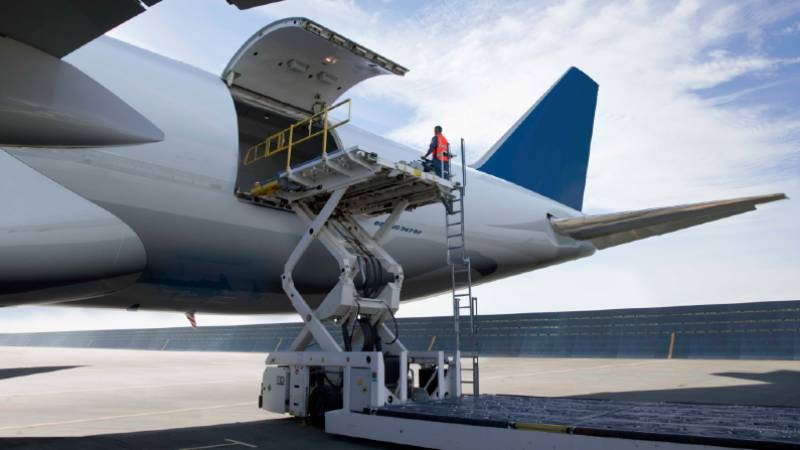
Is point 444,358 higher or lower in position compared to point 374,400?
higher

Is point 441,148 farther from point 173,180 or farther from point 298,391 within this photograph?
point 298,391

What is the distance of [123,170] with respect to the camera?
7258 millimetres

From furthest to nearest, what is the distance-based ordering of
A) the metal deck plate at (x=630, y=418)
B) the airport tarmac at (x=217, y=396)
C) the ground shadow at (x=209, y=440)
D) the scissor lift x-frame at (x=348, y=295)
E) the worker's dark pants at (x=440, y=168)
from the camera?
the worker's dark pants at (x=440, y=168) → the scissor lift x-frame at (x=348, y=295) → the airport tarmac at (x=217, y=396) → the ground shadow at (x=209, y=440) → the metal deck plate at (x=630, y=418)

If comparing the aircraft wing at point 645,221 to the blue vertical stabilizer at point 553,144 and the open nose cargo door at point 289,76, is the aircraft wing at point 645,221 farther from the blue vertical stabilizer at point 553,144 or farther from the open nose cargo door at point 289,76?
the open nose cargo door at point 289,76

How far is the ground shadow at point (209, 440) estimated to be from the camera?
23.0 ft

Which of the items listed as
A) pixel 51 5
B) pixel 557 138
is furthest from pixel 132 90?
pixel 557 138

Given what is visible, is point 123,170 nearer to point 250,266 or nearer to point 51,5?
point 250,266

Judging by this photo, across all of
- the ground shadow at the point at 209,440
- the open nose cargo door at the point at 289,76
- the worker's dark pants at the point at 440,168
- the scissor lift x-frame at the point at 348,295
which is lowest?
the ground shadow at the point at 209,440

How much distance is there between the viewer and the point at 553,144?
639 inches

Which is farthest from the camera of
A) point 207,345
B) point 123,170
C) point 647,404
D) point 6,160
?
point 207,345

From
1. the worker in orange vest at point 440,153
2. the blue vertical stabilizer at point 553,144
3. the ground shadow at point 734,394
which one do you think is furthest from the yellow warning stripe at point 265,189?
the blue vertical stabilizer at point 553,144

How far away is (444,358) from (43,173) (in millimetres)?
5968

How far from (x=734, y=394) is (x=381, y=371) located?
8774 millimetres

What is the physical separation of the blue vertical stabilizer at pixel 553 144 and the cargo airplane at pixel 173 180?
2351mm
